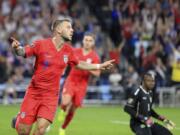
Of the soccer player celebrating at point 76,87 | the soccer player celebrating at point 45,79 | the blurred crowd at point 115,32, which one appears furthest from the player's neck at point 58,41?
the blurred crowd at point 115,32

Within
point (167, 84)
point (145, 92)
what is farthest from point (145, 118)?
point (167, 84)

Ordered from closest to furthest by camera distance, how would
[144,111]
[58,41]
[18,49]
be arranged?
[18,49]
[58,41]
[144,111]

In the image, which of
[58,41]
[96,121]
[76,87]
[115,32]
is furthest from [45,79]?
[115,32]

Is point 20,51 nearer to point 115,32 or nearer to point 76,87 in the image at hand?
point 76,87

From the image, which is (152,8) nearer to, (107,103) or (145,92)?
(107,103)

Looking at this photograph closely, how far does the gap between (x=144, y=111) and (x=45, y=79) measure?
2531 millimetres

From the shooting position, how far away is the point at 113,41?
31.1 m

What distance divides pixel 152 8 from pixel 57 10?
4271 millimetres

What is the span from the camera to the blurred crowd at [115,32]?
Answer: 2842cm

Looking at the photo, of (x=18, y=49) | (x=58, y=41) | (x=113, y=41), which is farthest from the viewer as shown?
(x=113, y=41)

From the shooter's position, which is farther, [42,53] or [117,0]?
[117,0]

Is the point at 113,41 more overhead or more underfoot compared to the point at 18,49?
more underfoot

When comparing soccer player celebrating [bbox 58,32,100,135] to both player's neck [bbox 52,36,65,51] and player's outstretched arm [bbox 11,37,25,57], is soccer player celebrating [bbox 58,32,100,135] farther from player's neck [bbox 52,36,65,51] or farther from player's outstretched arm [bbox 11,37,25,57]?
player's outstretched arm [bbox 11,37,25,57]

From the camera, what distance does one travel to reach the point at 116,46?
3056cm
